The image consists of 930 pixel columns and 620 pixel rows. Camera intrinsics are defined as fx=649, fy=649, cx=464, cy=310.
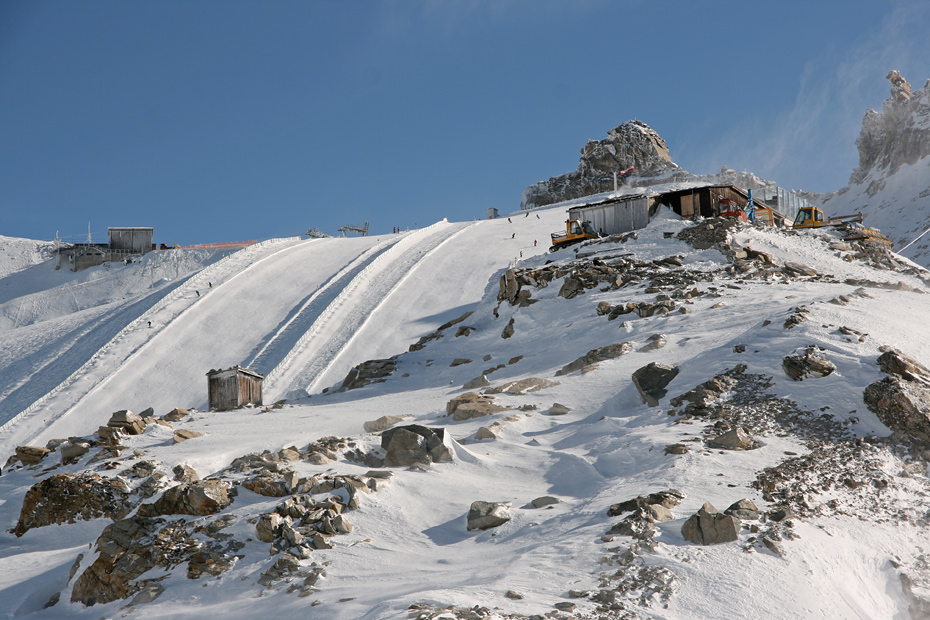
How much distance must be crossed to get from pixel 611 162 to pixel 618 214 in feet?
179

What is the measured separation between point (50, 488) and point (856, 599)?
10.5 m

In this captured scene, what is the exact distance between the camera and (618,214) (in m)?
→ 28.6

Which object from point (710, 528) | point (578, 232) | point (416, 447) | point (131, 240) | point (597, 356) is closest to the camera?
point (710, 528)

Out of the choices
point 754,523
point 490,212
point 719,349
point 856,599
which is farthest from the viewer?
point 490,212

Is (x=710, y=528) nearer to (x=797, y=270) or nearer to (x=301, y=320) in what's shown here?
(x=797, y=270)

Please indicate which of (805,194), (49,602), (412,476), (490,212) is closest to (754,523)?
(412,476)

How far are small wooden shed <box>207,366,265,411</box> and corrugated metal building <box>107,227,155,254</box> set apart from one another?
122ft

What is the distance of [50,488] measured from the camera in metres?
9.74

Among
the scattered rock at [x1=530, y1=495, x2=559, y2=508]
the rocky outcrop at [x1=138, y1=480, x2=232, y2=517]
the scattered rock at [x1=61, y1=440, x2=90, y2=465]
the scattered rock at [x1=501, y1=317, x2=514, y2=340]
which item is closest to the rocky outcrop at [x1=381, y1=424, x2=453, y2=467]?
the scattered rock at [x1=530, y1=495, x2=559, y2=508]

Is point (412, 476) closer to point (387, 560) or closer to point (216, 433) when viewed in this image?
point (387, 560)

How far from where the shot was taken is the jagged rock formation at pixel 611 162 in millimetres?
78912

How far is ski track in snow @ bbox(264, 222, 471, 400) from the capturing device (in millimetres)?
24719

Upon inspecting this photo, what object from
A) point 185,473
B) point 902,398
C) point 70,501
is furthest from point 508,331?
point 70,501

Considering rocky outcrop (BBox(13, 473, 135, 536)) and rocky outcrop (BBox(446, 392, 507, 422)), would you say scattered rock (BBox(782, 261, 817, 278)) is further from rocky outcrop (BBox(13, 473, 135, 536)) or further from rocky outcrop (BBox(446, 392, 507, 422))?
rocky outcrop (BBox(13, 473, 135, 536))
